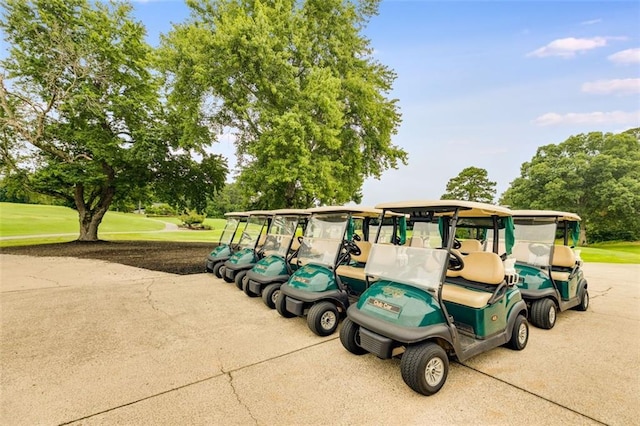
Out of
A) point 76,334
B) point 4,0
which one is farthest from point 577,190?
point 4,0

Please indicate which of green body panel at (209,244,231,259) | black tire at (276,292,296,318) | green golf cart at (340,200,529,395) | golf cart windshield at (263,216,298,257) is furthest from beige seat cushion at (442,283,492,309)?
green body panel at (209,244,231,259)

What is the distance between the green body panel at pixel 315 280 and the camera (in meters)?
4.54

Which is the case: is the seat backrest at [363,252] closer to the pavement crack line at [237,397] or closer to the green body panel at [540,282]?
the green body panel at [540,282]

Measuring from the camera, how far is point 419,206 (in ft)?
11.6

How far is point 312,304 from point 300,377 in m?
1.56

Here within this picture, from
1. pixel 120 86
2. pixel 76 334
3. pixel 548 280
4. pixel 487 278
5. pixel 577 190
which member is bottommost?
pixel 76 334

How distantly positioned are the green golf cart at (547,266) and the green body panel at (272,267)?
4460mm

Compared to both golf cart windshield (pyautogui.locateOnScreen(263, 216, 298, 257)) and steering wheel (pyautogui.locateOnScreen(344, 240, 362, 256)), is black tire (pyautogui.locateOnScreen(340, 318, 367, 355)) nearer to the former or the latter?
steering wheel (pyautogui.locateOnScreen(344, 240, 362, 256))

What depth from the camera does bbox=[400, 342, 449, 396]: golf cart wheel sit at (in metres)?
2.77

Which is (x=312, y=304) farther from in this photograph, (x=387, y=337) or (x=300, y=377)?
(x=387, y=337)

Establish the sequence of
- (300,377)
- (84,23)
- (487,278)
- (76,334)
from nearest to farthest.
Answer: (300,377) → (487,278) → (76,334) → (84,23)

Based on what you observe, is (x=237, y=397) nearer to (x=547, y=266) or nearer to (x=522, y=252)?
(x=547, y=266)

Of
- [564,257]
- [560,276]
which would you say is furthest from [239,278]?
[564,257]

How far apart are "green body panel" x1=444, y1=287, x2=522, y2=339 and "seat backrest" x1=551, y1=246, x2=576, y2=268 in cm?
276
